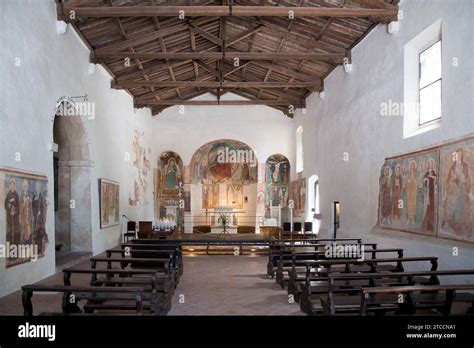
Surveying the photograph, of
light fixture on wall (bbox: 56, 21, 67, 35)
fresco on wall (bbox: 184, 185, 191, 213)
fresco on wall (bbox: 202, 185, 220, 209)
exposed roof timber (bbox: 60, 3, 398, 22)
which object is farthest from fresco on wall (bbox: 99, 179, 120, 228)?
fresco on wall (bbox: 202, 185, 220, 209)

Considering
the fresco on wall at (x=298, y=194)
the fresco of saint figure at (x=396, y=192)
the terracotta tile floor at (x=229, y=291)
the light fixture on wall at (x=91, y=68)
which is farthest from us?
the fresco on wall at (x=298, y=194)

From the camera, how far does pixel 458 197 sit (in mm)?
6840

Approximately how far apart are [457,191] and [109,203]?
417 inches

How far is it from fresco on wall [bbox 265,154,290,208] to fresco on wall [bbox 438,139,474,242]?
48.4ft

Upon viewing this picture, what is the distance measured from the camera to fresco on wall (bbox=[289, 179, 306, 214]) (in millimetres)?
19219

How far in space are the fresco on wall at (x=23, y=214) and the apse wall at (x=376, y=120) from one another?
7.71 m

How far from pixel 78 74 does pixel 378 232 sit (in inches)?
357

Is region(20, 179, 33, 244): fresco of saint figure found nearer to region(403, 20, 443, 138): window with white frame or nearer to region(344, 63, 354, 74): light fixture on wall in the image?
region(403, 20, 443, 138): window with white frame

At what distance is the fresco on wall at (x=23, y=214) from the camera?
6.96m

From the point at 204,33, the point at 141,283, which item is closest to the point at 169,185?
the point at 204,33

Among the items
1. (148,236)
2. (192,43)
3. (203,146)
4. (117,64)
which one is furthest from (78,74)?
(203,146)

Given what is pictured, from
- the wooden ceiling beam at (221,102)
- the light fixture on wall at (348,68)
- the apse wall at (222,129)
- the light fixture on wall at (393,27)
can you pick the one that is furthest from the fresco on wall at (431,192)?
the apse wall at (222,129)

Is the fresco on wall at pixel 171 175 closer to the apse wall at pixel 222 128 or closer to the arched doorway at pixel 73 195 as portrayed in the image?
the apse wall at pixel 222 128

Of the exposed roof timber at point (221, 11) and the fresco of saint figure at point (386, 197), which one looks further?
the fresco of saint figure at point (386, 197)
